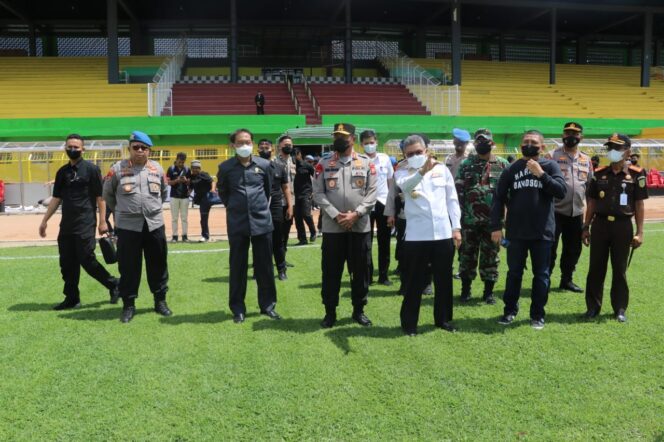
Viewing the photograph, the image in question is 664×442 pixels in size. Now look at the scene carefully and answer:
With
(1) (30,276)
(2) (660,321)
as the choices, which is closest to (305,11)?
(1) (30,276)

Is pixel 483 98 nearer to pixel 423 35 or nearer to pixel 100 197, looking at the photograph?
pixel 423 35

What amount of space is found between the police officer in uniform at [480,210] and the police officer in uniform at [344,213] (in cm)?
132

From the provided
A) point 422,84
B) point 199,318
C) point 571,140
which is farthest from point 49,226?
point 422,84

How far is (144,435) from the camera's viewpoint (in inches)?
131

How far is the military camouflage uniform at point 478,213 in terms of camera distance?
6.11 metres

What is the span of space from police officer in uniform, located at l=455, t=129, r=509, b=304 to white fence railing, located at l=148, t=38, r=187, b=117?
1974 cm

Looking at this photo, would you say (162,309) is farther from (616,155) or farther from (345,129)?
(616,155)

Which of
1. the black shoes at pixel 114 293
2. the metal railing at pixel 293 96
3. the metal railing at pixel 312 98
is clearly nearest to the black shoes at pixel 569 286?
the black shoes at pixel 114 293

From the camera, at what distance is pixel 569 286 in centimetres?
682

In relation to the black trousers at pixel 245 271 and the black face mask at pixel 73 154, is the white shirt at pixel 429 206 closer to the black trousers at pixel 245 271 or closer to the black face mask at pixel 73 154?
the black trousers at pixel 245 271

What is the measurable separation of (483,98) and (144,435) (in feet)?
91.0

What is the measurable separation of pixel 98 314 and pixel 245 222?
1919 millimetres

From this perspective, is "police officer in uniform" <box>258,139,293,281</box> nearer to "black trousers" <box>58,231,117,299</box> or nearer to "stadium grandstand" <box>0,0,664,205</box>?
"black trousers" <box>58,231,117,299</box>

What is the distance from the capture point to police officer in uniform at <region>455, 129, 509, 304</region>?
6102mm
